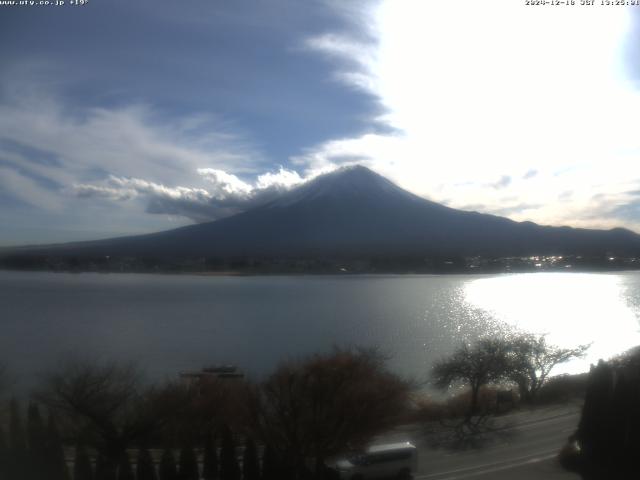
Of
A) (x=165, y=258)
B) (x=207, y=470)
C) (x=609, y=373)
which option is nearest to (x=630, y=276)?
(x=165, y=258)

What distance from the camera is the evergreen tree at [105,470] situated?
2.93m

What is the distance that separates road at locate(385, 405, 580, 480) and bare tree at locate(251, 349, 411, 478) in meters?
0.31

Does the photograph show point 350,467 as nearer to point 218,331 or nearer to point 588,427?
point 588,427

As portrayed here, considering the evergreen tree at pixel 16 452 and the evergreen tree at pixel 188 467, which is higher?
the evergreen tree at pixel 16 452

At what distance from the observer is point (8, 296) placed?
18.2 m

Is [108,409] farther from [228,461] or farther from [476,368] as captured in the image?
[476,368]

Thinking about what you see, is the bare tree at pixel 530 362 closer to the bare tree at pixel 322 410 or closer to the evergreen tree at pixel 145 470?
the bare tree at pixel 322 410

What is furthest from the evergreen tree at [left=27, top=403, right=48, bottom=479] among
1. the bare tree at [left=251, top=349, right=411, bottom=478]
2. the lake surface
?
the lake surface

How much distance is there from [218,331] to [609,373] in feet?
29.2

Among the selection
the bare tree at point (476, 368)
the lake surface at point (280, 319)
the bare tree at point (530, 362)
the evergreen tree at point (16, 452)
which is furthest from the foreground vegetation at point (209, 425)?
the lake surface at point (280, 319)

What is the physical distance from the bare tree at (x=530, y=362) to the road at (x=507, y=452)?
1.24 m

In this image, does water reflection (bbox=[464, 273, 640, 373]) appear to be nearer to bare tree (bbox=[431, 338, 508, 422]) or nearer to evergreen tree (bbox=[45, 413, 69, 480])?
bare tree (bbox=[431, 338, 508, 422])

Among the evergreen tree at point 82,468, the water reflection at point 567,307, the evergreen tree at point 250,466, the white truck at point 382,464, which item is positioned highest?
the evergreen tree at point 82,468

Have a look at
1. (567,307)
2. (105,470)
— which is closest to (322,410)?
(105,470)
